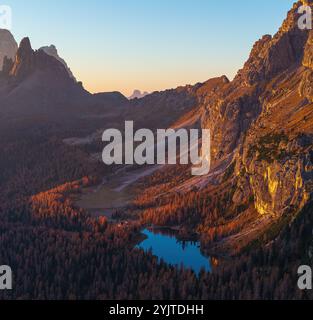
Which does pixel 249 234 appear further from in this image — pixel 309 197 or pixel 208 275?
pixel 208 275

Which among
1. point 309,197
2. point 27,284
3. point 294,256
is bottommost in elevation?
point 27,284
